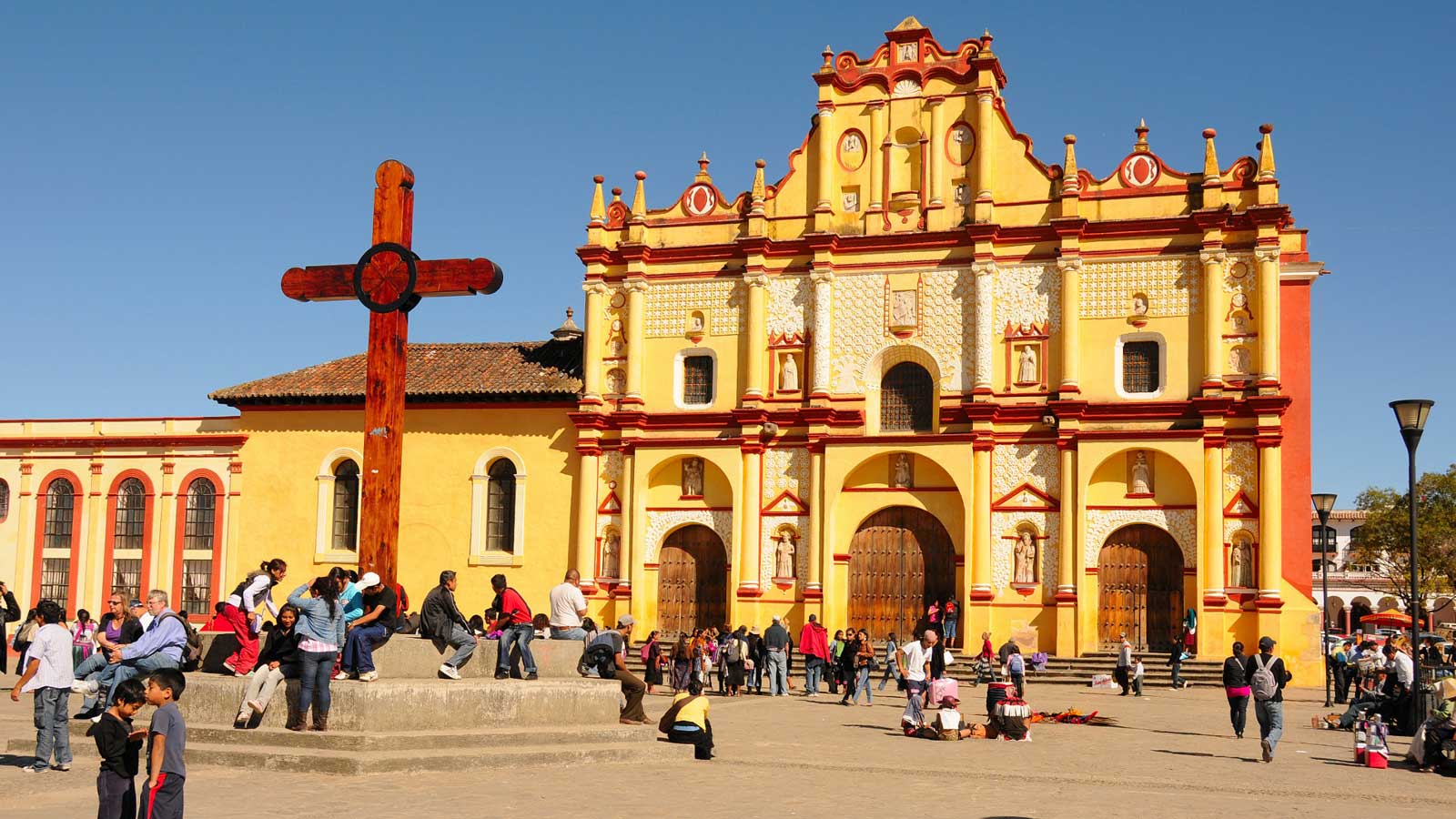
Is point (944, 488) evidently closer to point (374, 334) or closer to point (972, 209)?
point (972, 209)

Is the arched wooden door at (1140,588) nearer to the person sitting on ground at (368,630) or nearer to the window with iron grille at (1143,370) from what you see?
the window with iron grille at (1143,370)

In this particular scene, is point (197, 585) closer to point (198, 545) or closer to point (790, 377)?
point (198, 545)

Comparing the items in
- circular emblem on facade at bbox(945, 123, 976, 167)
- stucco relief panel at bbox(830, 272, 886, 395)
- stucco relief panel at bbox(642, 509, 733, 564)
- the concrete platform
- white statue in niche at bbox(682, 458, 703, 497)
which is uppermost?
circular emblem on facade at bbox(945, 123, 976, 167)

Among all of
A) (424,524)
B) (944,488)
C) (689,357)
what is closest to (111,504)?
(424,524)

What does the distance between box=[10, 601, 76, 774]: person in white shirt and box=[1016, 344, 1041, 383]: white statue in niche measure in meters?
24.3

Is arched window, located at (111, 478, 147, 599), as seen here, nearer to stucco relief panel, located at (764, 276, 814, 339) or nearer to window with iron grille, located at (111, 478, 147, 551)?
window with iron grille, located at (111, 478, 147, 551)

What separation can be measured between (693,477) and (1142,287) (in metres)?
11.7

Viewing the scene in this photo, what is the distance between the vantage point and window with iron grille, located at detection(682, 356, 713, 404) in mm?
37469

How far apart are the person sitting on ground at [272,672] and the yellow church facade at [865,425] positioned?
20643 millimetres

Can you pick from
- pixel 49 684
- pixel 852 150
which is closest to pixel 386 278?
pixel 49 684

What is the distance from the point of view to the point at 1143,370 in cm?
3444

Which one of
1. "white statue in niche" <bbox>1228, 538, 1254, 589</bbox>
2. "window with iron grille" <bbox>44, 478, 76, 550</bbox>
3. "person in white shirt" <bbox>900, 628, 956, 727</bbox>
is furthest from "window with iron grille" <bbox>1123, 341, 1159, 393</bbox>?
"window with iron grille" <bbox>44, 478, 76, 550</bbox>

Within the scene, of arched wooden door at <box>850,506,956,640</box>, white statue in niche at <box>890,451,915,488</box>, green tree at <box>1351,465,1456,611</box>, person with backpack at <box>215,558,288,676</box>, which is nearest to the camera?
person with backpack at <box>215,558,288,676</box>

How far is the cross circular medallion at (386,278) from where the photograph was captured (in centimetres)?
1709
